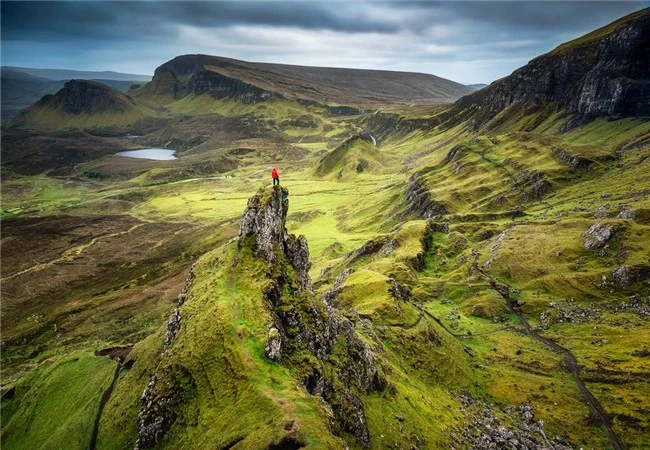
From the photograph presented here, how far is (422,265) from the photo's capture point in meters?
149

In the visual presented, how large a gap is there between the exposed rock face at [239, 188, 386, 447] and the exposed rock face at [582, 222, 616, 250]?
90.8 meters

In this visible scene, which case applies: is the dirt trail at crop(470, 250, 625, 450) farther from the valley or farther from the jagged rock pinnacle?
the jagged rock pinnacle

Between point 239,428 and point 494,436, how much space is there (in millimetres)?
48062

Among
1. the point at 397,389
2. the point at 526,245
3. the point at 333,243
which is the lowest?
the point at 333,243

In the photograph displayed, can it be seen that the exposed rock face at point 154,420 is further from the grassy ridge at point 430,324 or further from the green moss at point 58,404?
the green moss at point 58,404

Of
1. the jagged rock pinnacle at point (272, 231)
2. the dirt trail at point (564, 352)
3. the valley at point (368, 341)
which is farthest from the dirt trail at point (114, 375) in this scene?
the dirt trail at point (564, 352)

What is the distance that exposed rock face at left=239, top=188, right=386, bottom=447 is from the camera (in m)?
54.6

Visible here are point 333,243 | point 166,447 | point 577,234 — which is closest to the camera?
point 166,447

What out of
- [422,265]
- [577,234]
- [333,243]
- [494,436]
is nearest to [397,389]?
[494,436]

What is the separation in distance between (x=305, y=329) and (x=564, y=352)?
7029 cm

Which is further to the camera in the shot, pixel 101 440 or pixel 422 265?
pixel 422 265

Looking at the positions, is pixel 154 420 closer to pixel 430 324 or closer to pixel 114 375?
pixel 114 375

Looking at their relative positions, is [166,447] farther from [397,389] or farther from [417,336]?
[417,336]

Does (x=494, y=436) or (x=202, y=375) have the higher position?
(x=202, y=375)
